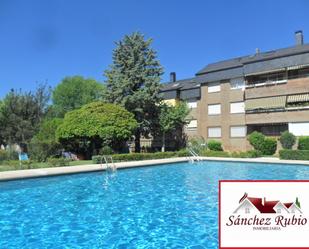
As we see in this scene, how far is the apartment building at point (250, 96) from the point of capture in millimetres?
35438

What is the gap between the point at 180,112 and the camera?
40.8m

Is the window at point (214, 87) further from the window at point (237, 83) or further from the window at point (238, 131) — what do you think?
the window at point (238, 131)

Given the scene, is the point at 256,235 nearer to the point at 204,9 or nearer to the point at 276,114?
the point at 204,9

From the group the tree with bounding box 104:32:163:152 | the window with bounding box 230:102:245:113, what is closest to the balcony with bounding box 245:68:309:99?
the window with bounding box 230:102:245:113

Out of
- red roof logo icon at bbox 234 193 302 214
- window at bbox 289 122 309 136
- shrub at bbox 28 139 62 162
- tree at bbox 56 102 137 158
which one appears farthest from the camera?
window at bbox 289 122 309 136

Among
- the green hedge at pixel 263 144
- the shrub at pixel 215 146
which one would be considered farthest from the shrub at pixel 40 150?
the green hedge at pixel 263 144

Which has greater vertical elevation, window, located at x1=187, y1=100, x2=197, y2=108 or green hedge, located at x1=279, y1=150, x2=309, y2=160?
window, located at x1=187, y1=100, x2=197, y2=108

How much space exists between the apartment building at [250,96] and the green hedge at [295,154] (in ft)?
17.5

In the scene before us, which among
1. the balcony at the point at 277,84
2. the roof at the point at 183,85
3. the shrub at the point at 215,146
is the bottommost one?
the shrub at the point at 215,146

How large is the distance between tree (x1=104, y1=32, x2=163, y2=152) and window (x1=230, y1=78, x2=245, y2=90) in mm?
9140

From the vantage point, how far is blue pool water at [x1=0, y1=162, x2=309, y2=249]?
8953 mm

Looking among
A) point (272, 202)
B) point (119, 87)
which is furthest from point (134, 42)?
point (272, 202)

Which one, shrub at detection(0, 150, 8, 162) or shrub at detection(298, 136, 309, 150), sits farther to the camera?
shrub at detection(298, 136, 309, 150)

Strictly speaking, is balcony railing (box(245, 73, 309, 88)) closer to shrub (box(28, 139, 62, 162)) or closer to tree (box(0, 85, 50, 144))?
shrub (box(28, 139, 62, 162))
